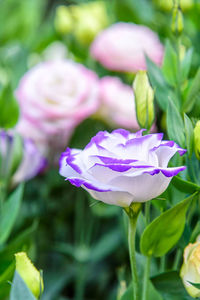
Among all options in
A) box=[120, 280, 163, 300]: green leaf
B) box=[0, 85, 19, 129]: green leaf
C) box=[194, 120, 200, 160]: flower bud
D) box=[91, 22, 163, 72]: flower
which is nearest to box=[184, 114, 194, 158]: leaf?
box=[194, 120, 200, 160]: flower bud

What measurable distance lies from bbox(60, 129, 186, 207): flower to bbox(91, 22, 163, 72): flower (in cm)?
39

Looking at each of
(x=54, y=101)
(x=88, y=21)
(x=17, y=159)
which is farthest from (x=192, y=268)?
(x=88, y=21)

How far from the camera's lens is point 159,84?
0.44 metres

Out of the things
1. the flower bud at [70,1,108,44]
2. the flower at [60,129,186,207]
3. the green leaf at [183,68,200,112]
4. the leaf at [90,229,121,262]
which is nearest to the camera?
the flower at [60,129,186,207]

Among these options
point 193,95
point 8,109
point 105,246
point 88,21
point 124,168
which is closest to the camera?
point 124,168

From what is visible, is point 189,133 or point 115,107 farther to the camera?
point 115,107

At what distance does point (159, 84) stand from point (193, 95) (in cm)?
5

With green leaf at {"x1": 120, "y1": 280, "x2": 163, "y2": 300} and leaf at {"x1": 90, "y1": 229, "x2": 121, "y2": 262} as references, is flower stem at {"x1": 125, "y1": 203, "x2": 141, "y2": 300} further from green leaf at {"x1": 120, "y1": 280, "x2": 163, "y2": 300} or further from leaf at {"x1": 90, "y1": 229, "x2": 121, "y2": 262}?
leaf at {"x1": 90, "y1": 229, "x2": 121, "y2": 262}

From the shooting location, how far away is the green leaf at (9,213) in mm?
434

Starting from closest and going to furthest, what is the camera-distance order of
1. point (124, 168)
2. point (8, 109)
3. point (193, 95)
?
point (124, 168)
point (193, 95)
point (8, 109)

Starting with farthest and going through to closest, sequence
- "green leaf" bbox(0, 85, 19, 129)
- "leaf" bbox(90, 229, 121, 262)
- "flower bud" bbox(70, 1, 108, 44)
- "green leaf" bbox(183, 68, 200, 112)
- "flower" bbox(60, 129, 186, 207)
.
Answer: "flower bud" bbox(70, 1, 108, 44) < "leaf" bbox(90, 229, 121, 262) < "green leaf" bbox(0, 85, 19, 129) < "green leaf" bbox(183, 68, 200, 112) < "flower" bbox(60, 129, 186, 207)

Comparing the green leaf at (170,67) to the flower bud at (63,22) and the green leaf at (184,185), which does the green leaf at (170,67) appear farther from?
the flower bud at (63,22)

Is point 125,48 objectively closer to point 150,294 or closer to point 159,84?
point 159,84

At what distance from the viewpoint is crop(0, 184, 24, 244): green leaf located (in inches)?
17.1
